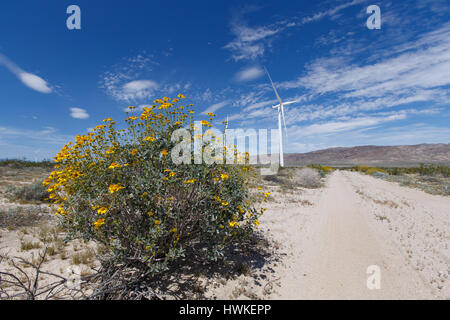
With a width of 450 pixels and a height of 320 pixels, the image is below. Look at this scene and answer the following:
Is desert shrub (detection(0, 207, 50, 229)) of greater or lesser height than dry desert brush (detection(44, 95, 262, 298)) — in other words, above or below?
below

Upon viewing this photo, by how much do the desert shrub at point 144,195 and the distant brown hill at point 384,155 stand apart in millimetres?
112456

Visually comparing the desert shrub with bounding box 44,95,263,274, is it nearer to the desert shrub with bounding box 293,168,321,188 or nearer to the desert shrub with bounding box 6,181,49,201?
the desert shrub with bounding box 6,181,49,201

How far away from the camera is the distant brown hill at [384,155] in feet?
338

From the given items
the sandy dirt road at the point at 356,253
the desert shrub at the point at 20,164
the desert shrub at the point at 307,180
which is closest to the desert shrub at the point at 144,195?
the sandy dirt road at the point at 356,253

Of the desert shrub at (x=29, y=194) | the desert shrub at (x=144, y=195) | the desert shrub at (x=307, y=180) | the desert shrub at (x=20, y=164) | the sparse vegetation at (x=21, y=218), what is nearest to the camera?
the desert shrub at (x=144, y=195)

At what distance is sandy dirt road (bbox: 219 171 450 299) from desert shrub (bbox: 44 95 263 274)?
159cm

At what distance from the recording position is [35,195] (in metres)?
7.89

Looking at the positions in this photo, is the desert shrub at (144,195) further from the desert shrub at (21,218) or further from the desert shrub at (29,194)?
the desert shrub at (29,194)

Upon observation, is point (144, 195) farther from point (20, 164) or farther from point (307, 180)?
point (20, 164)

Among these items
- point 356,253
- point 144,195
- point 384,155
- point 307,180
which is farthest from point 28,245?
point 384,155

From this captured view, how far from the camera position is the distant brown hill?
103113mm

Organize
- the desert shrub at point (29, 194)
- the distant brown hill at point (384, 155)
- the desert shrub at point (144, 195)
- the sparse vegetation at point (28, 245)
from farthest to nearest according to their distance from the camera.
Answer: the distant brown hill at point (384, 155), the desert shrub at point (29, 194), the sparse vegetation at point (28, 245), the desert shrub at point (144, 195)

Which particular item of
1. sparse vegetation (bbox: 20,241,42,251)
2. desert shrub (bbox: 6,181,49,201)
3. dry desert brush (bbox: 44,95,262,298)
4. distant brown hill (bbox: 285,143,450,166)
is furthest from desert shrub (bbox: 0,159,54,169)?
distant brown hill (bbox: 285,143,450,166)

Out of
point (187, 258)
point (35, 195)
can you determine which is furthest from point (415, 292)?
point (35, 195)
